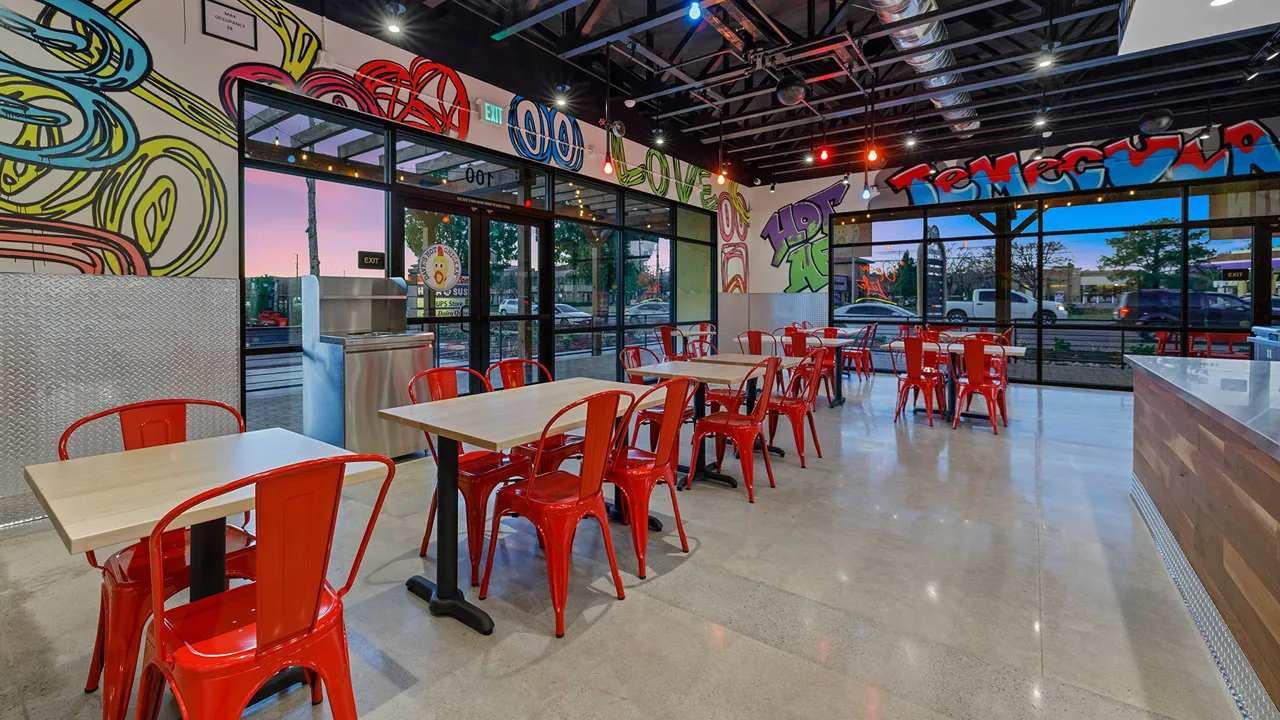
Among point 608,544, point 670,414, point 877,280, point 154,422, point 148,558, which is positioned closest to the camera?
point 148,558

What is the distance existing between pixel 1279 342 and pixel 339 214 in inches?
372

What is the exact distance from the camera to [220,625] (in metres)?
1.57

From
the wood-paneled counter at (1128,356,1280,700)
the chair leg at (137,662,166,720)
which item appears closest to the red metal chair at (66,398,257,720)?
the chair leg at (137,662,166,720)

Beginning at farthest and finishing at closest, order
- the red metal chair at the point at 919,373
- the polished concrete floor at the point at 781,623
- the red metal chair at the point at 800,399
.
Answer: the red metal chair at the point at 919,373, the red metal chair at the point at 800,399, the polished concrete floor at the point at 781,623

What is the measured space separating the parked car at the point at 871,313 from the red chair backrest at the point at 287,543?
10.6 metres

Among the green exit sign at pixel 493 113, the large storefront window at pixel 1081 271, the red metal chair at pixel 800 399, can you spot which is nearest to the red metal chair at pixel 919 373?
the red metal chair at pixel 800 399

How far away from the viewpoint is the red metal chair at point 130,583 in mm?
1782

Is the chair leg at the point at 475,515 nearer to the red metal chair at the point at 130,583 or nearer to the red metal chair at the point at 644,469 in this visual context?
the red metal chair at the point at 644,469

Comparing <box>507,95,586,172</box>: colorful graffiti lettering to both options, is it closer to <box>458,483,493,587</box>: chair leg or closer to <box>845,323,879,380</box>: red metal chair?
<box>458,483,493,587</box>: chair leg

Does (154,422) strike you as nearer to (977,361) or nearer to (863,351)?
(977,361)

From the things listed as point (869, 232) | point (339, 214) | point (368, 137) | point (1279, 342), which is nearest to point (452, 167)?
point (368, 137)

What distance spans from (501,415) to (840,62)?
548 cm

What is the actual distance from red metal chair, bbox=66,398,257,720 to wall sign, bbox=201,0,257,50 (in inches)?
127

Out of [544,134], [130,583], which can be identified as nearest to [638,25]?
[544,134]
